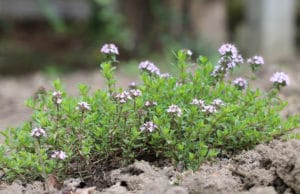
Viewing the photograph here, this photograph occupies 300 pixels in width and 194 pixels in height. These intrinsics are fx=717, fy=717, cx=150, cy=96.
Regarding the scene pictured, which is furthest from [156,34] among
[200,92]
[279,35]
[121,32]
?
[200,92]

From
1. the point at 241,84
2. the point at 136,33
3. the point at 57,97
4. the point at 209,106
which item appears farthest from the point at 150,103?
the point at 136,33

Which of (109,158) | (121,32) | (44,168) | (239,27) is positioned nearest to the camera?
(44,168)

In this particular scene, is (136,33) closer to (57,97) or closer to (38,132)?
(57,97)

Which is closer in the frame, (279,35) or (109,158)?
(109,158)

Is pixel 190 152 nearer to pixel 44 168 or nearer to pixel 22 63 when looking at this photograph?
pixel 44 168

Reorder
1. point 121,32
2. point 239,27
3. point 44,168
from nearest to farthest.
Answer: point 44,168, point 121,32, point 239,27

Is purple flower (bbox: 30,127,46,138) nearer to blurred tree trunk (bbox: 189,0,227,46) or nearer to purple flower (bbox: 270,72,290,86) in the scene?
purple flower (bbox: 270,72,290,86)

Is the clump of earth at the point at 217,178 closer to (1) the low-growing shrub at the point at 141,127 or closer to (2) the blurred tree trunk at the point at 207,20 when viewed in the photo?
(1) the low-growing shrub at the point at 141,127
